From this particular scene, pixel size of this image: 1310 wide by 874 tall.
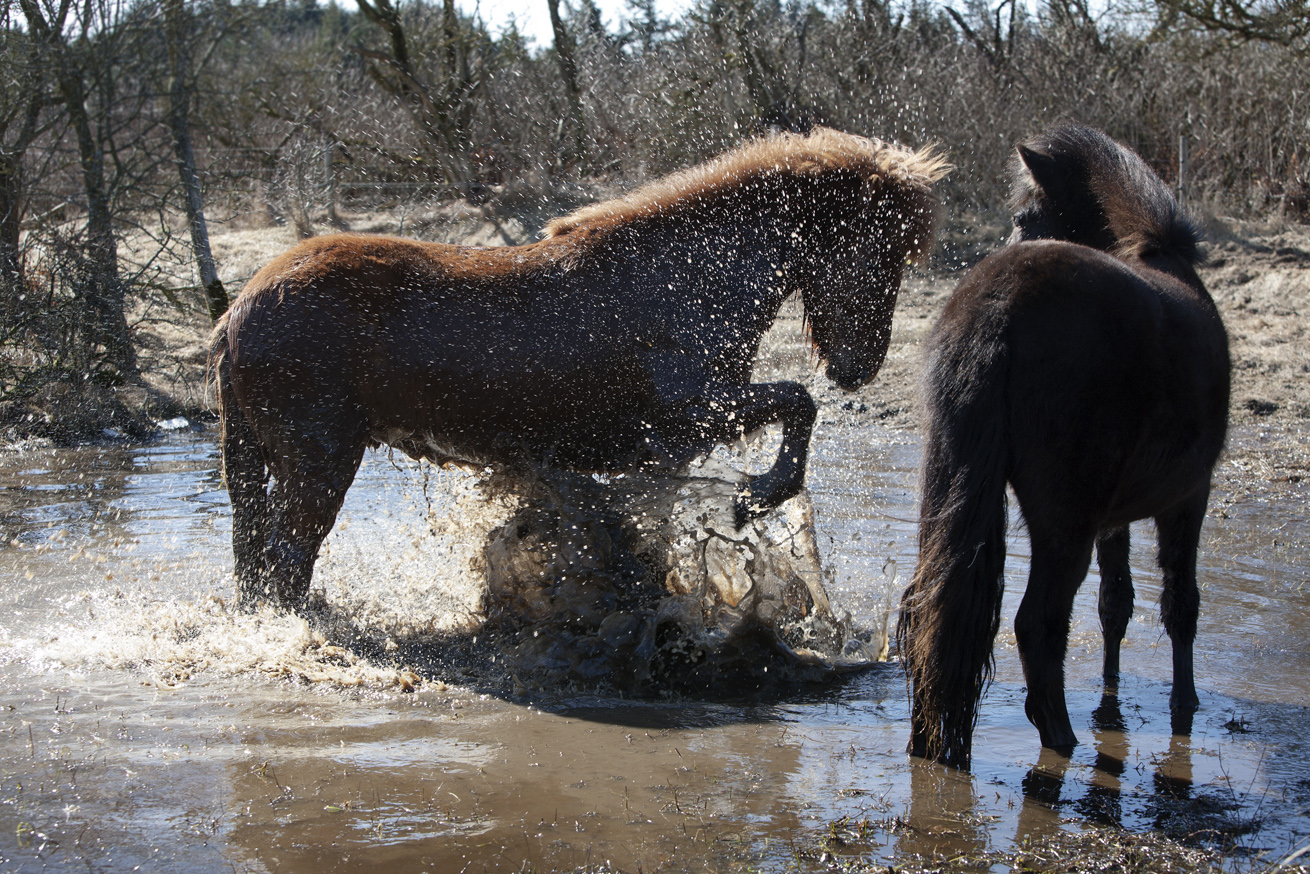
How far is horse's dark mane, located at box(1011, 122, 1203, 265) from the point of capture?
11.4 feet

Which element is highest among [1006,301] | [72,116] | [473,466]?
[72,116]

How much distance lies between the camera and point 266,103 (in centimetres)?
1666

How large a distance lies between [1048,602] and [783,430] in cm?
144

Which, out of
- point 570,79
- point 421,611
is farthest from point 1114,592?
point 570,79

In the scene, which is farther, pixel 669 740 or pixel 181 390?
pixel 181 390

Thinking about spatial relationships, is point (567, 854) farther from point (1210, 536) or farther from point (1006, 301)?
point (1210, 536)

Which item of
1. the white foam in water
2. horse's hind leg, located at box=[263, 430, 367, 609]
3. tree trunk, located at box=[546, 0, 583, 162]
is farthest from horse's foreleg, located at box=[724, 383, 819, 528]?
tree trunk, located at box=[546, 0, 583, 162]

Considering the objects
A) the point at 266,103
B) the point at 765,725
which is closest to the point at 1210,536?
the point at 765,725

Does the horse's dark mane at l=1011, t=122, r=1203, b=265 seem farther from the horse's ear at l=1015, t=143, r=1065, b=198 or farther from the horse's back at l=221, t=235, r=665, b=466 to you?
the horse's back at l=221, t=235, r=665, b=466

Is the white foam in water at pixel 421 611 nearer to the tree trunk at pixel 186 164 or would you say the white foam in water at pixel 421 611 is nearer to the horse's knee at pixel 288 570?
the horse's knee at pixel 288 570

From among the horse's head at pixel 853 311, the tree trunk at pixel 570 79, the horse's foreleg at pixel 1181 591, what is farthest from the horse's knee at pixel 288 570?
the tree trunk at pixel 570 79

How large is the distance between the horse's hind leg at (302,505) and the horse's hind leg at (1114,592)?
294cm

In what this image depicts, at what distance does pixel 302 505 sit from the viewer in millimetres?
4113

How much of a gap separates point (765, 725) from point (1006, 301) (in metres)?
1.63
